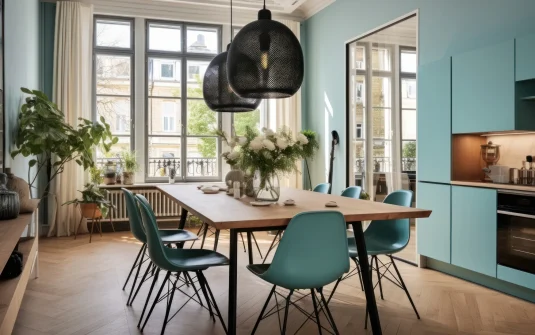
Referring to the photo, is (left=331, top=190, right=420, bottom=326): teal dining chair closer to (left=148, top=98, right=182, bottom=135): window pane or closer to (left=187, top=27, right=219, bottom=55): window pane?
(left=148, top=98, right=182, bottom=135): window pane

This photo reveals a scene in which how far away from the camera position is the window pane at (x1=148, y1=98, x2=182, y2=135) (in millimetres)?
7543

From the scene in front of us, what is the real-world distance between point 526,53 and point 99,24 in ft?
20.0

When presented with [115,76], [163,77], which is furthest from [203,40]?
[115,76]

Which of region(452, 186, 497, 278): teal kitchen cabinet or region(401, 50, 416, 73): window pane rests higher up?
region(401, 50, 416, 73): window pane

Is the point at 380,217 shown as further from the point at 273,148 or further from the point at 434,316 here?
the point at 434,316

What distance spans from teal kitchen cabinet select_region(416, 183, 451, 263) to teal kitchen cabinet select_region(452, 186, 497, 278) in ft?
0.23

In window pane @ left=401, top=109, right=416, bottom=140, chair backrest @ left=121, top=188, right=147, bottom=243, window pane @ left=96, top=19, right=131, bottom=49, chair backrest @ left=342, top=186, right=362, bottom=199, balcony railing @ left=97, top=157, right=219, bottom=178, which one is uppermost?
window pane @ left=96, top=19, right=131, bottom=49

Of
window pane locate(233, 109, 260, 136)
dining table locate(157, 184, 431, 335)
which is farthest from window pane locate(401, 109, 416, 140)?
window pane locate(233, 109, 260, 136)

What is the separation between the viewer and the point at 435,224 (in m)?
4.53

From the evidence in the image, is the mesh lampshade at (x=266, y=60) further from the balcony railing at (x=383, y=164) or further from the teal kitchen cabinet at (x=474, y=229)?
the balcony railing at (x=383, y=164)

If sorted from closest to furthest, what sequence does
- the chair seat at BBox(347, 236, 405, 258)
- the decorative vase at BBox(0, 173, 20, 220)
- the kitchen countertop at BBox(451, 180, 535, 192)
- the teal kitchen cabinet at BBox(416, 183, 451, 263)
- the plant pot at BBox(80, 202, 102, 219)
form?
the decorative vase at BBox(0, 173, 20, 220), the chair seat at BBox(347, 236, 405, 258), the kitchen countertop at BBox(451, 180, 535, 192), the teal kitchen cabinet at BBox(416, 183, 451, 263), the plant pot at BBox(80, 202, 102, 219)

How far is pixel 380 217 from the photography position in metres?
2.68

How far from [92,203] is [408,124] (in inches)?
167

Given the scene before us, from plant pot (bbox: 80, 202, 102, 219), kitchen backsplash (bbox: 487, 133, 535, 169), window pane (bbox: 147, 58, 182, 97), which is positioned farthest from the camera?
window pane (bbox: 147, 58, 182, 97)
